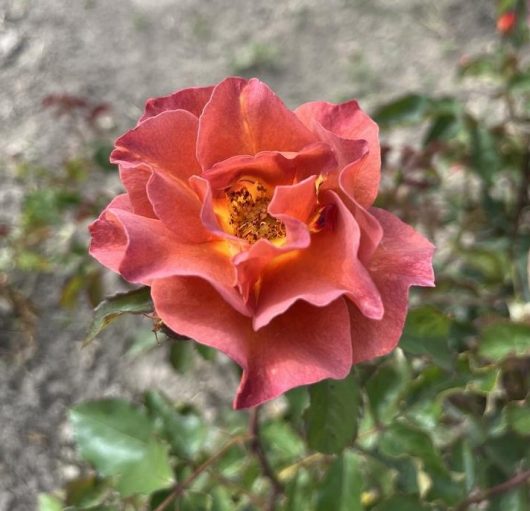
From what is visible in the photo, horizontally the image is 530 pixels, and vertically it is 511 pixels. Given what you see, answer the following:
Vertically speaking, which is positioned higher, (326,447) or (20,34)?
(326,447)

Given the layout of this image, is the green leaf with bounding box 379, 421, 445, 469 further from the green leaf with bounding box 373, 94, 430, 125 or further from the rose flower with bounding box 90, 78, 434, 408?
the green leaf with bounding box 373, 94, 430, 125

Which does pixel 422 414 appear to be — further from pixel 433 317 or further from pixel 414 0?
pixel 414 0

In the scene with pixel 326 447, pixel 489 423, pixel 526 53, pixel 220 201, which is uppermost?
pixel 220 201

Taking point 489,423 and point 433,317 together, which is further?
point 489,423

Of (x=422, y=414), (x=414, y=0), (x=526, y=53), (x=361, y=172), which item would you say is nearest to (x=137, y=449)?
(x=422, y=414)

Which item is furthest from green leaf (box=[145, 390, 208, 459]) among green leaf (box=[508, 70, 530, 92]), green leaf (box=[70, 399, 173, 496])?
green leaf (box=[508, 70, 530, 92])

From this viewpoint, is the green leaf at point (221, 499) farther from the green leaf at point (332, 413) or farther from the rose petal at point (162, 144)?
the rose petal at point (162, 144)

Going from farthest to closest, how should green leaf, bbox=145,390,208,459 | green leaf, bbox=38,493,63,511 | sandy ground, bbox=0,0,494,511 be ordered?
sandy ground, bbox=0,0,494,511 → green leaf, bbox=38,493,63,511 → green leaf, bbox=145,390,208,459

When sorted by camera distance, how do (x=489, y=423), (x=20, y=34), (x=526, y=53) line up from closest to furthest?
(x=489, y=423) < (x=526, y=53) < (x=20, y=34)
